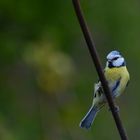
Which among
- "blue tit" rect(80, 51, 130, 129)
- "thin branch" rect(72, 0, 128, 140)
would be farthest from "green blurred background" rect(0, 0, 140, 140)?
"thin branch" rect(72, 0, 128, 140)

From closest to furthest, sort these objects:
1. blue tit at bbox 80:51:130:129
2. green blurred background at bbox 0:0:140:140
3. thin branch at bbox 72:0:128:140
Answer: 1. thin branch at bbox 72:0:128:140
2. blue tit at bbox 80:51:130:129
3. green blurred background at bbox 0:0:140:140

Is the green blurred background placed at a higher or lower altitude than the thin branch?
lower

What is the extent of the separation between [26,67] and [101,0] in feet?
1.60

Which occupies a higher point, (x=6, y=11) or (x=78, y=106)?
(x=6, y=11)

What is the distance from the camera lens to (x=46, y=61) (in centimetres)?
246

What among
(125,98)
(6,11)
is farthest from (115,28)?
(125,98)

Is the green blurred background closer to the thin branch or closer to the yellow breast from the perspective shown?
the yellow breast

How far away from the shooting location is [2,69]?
2.71 meters

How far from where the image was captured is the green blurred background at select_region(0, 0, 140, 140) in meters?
2.41

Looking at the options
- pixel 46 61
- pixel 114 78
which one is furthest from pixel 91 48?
pixel 46 61

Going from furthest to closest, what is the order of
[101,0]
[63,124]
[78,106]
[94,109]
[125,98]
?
1. [125,98]
2. [101,0]
3. [78,106]
4. [63,124]
5. [94,109]

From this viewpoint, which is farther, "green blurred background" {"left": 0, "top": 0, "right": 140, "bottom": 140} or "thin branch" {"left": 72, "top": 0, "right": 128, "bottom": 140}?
"green blurred background" {"left": 0, "top": 0, "right": 140, "bottom": 140}

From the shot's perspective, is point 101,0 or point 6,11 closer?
point 6,11

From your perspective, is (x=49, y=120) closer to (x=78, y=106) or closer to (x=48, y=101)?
(x=48, y=101)
